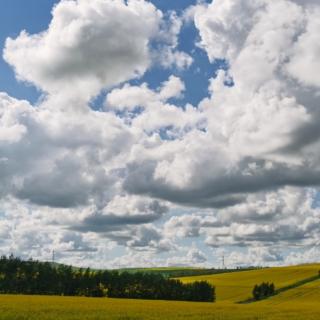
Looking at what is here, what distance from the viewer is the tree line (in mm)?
151125

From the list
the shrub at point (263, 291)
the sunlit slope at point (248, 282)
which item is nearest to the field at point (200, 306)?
the sunlit slope at point (248, 282)

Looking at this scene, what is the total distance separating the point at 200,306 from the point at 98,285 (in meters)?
90.4

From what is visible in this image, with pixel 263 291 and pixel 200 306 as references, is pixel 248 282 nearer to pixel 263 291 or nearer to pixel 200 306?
pixel 263 291

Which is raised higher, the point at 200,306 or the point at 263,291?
the point at 263,291

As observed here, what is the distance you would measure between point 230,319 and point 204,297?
351 feet

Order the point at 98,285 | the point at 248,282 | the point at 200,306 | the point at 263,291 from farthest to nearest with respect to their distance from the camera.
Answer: the point at 248,282, the point at 98,285, the point at 263,291, the point at 200,306

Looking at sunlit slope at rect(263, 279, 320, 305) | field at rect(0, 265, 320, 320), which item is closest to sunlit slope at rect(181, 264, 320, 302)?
field at rect(0, 265, 320, 320)

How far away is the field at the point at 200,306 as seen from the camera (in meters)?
45.2

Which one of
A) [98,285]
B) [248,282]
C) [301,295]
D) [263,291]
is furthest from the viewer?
[248,282]

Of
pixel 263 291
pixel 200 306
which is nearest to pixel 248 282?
pixel 263 291

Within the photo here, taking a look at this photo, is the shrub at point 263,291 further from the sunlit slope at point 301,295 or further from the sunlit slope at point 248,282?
the sunlit slope at point 301,295

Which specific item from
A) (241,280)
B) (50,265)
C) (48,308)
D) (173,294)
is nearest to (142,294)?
(173,294)

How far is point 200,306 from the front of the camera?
6719 cm

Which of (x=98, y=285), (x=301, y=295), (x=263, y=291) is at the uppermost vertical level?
(x=98, y=285)
